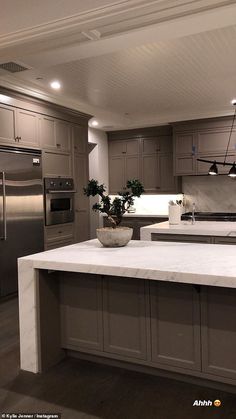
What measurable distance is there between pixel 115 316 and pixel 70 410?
652 millimetres

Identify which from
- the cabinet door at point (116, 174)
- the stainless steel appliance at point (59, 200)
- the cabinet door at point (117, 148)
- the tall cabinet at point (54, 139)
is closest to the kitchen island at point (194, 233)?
the stainless steel appliance at point (59, 200)

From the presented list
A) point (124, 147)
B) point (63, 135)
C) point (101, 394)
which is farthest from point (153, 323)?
point (124, 147)

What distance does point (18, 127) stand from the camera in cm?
437

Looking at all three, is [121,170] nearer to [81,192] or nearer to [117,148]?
[117,148]

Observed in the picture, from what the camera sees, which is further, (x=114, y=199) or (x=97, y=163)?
(x=97, y=163)

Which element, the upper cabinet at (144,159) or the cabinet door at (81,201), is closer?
the cabinet door at (81,201)

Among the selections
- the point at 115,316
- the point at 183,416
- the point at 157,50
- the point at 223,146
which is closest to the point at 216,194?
the point at 223,146

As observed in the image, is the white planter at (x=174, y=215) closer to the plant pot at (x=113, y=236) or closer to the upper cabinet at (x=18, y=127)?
the plant pot at (x=113, y=236)

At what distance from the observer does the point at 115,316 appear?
2.51 metres

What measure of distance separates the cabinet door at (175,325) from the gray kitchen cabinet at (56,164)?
302cm

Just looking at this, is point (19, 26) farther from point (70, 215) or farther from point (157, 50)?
point (70, 215)

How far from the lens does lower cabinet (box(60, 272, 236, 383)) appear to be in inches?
86.4

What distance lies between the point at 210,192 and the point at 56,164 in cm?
303

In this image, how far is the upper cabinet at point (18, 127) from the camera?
4148 millimetres
